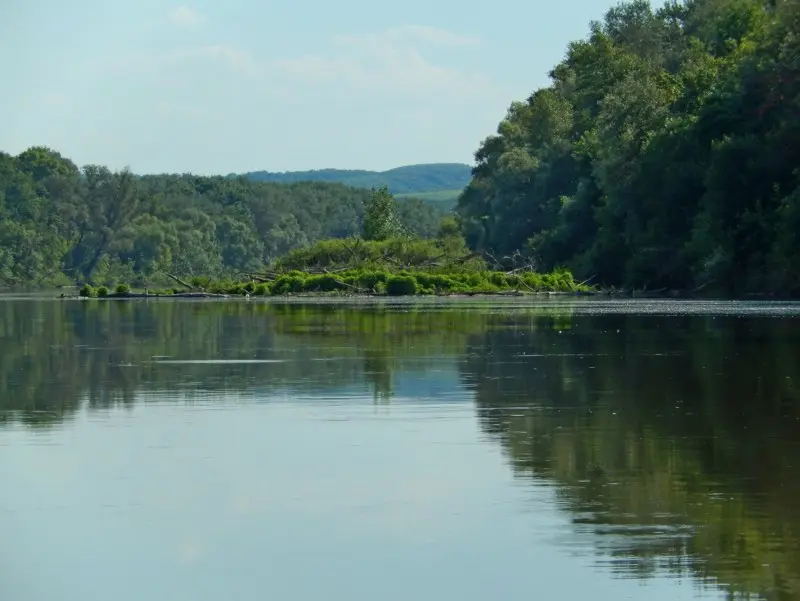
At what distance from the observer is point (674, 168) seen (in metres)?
74.2

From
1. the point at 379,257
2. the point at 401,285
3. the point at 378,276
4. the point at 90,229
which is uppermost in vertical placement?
the point at 90,229

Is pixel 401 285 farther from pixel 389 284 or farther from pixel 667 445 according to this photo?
pixel 667 445

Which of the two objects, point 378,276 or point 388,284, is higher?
point 378,276

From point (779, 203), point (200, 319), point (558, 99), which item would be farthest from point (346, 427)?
point (558, 99)

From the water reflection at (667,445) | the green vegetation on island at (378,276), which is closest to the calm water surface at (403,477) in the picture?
the water reflection at (667,445)

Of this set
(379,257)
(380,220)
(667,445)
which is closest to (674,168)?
(379,257)

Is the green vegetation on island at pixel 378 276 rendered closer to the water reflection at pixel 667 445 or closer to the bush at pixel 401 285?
the bush at pixel 401 285

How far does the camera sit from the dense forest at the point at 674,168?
65.8m

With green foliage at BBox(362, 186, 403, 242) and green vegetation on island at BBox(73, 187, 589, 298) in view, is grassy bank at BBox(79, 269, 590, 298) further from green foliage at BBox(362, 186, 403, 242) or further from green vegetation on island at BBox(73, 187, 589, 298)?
green foliage at BBox(362, 186, 403, 242)

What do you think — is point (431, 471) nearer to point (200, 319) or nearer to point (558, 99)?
point (200, 319)

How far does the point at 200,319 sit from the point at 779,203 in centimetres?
2860

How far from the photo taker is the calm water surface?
9.79 m

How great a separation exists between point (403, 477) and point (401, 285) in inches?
2242

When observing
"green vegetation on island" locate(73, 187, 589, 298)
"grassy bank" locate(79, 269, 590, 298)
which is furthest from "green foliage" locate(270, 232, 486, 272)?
"grassy bank" locate(79, 269, 590, 298)
